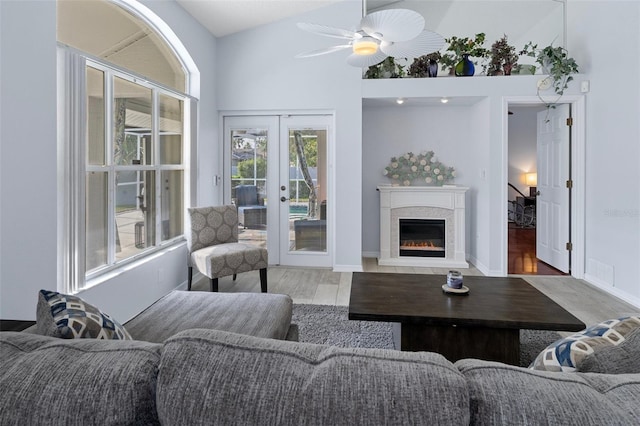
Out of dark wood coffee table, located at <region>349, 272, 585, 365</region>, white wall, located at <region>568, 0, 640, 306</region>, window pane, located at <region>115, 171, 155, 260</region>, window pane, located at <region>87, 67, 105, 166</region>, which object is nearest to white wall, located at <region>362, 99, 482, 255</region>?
white wall, located at <region>568, 0, 640, 306</region>

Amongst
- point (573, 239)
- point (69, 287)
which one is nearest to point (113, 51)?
point (69, 287)

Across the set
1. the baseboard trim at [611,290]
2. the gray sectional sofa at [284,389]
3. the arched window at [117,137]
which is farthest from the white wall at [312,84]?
the gray sectional sofa at [284,389]

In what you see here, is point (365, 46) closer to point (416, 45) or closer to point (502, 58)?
point (416, 45)

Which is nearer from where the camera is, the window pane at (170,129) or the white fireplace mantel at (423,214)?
the window pane at (170,129)

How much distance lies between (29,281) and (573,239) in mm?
5222

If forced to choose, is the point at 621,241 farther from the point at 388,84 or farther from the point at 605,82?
the point at 388,84

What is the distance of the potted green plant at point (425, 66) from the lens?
4.82 m

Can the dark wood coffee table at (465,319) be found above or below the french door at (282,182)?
below

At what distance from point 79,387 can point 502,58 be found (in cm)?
525

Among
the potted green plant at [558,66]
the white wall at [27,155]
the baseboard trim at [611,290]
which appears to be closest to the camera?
the white wall at [27,155]

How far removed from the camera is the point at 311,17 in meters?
4.95

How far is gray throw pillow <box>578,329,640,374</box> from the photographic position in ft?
3.00

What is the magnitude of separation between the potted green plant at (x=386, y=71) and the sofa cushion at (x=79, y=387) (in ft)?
15.5

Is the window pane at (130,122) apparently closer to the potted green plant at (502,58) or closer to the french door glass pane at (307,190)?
the french door glass pane at (307,190)
